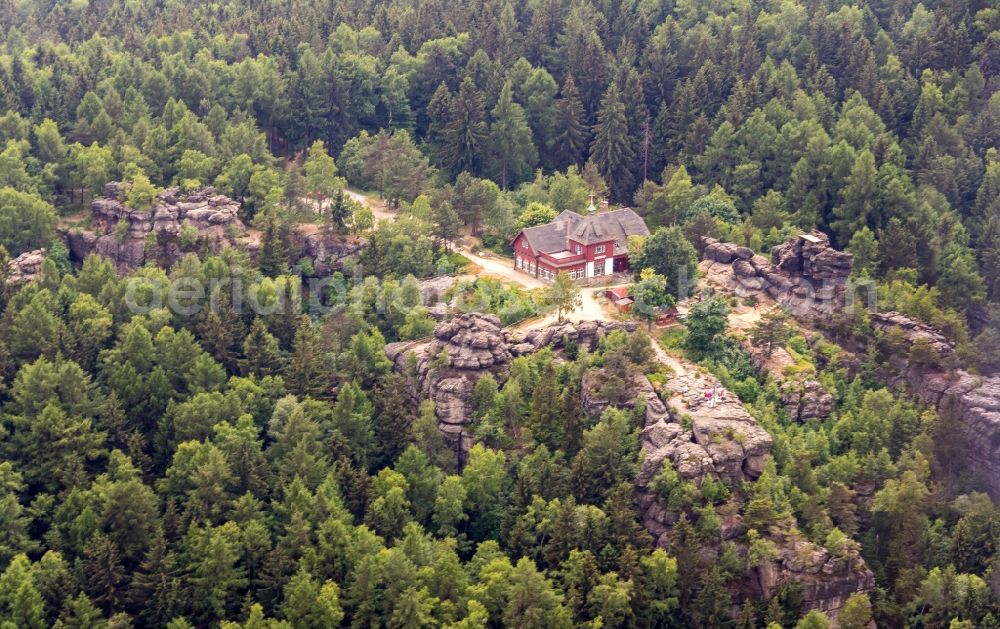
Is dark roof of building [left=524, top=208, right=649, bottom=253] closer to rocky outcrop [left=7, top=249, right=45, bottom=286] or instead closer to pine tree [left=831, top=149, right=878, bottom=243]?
pine tree [left=831, top=149, right=878, bottom=243]

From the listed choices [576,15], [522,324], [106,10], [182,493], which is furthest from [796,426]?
[106,10]

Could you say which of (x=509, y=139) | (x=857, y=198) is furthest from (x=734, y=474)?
(x=509, y=139)

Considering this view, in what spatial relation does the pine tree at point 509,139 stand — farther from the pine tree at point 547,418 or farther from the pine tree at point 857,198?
the pine tree at point 547,418

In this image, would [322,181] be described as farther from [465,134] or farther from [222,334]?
[222,334]

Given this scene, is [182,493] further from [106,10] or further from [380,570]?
[106,10]

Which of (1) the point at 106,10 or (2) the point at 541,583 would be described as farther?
(1) the point at 106,10
